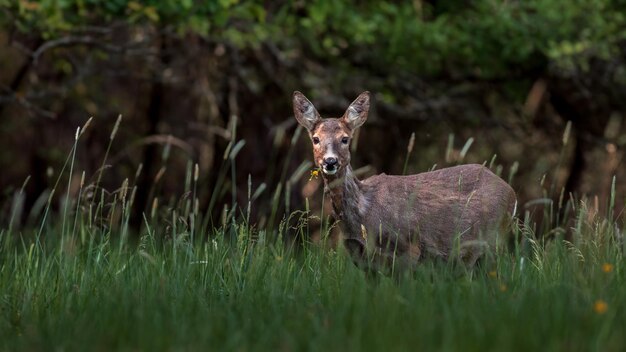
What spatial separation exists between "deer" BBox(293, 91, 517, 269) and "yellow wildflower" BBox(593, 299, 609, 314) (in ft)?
6.40

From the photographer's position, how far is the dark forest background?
12055mm

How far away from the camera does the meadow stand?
4473 mm

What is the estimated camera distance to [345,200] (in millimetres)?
7148

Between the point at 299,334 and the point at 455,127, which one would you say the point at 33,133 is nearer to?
the point at 455,127

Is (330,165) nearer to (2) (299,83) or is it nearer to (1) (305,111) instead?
(1) (305,111)

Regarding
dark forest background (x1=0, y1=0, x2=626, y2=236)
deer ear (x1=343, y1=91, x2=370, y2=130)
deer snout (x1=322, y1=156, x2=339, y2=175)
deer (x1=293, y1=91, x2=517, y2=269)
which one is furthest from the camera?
dark forest background (x1=0, y1=0, x2=626, y2=236)

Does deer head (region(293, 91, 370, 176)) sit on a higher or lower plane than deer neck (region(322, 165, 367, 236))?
higher

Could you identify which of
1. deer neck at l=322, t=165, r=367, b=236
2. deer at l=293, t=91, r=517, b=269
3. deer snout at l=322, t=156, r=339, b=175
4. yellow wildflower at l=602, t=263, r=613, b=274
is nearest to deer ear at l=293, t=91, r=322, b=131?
deer at l=293, t=91, r=517, b=269

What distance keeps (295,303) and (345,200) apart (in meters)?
1.78

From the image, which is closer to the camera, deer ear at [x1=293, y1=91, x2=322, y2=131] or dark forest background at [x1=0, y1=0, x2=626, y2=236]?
deer ear at [x1=293, y1=91, x2=322, y2=131]

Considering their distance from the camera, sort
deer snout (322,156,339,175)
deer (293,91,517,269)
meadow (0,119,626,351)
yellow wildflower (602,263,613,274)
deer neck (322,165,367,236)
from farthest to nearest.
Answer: deer neck (322,165,367,236)
deer (293,91,517,269)
deer snout (322,156,339,175)
yellow wildflower (602,263,613,274)
meadow (0,119,626,351)

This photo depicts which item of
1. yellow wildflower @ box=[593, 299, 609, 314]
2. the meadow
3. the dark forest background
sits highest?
yellow wildflower @ box=[593, 299, 609, 314]

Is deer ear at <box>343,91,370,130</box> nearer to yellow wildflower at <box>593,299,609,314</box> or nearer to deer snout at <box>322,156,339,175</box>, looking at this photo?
deer snout at <box>322,156,339,175</box>

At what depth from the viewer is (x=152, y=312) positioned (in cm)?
510
